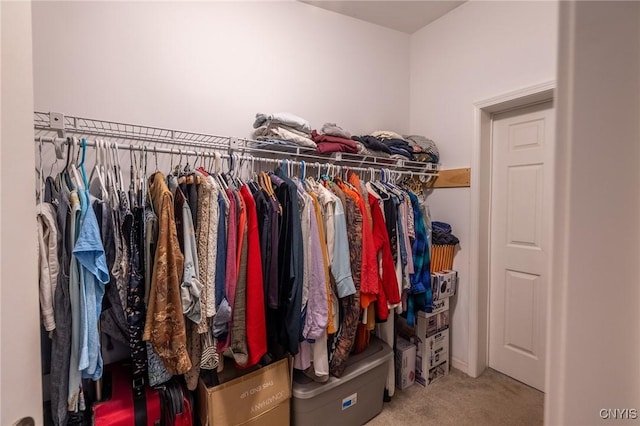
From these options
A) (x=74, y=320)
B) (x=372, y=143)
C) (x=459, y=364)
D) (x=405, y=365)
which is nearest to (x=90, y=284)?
(x=74, y=320)

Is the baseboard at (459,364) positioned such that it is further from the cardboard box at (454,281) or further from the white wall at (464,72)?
the cardboard box at (454,281)

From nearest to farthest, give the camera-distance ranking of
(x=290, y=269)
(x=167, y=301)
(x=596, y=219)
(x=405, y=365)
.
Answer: (x=596, y=219) → (x=167, y=301) → (x=290, y=269) → (x=405, y=365)

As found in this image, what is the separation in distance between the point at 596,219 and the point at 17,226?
2.88 feet

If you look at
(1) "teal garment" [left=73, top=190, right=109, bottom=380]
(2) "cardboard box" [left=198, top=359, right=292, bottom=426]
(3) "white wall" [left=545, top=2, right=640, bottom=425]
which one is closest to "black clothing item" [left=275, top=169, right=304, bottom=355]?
(2) "cardboard box" [left=198, top=359, right=292, bottom=426]

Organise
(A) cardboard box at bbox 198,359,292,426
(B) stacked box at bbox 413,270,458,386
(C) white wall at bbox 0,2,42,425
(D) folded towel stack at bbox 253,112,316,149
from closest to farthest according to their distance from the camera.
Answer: (C) white wall at bbox 0,2,42,425
(A) cardboard box at bbox 198,359,292,426
(D) folded towel stack at bbox 253,112,316,149
(B) stacked box at bbox 413,270,458,386

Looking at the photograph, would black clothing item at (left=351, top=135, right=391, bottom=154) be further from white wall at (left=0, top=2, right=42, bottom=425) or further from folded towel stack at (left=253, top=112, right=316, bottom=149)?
white wall at (left=0, top=2, right=42, bottom=425)

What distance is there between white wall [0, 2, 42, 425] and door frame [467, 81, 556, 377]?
92.3 inches

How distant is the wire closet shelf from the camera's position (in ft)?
3.78

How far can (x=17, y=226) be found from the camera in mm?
490

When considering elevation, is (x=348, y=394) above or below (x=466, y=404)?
above

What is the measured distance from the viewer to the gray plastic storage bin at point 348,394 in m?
1.46

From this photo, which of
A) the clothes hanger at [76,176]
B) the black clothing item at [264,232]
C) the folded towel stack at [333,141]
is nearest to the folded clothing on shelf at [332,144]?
the folded towel stack at [333,141]

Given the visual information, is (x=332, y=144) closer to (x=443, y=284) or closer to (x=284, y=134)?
(x=284, y=134)

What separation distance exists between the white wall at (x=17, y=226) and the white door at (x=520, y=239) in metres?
2.50
